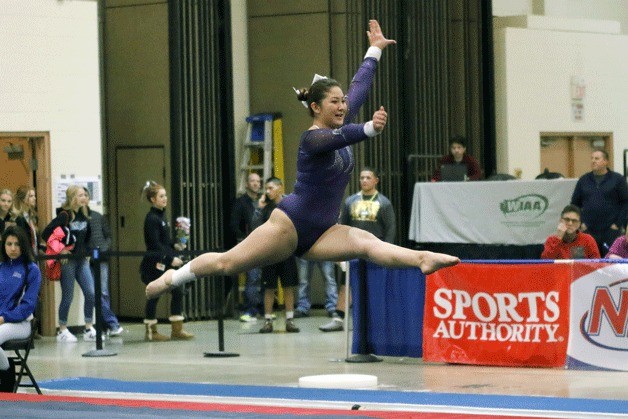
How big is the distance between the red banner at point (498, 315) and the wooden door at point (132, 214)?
20.1 feet

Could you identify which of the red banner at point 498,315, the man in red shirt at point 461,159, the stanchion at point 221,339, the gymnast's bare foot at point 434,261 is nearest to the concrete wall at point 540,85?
the man in red shirt at point 461,159

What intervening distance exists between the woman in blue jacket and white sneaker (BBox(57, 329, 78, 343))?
11.7 feet

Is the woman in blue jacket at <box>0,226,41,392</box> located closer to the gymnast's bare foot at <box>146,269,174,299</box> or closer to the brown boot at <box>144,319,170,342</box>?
the gymnast's bare foot at <box>146,269,174,299</box>

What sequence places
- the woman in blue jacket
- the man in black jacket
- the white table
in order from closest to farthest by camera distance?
the woman in blue jacket < the man in black jacket < the white table

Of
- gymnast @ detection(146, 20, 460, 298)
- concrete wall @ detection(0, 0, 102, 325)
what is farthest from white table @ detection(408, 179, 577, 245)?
gymnast @ detection(146, 20, 460, 298)

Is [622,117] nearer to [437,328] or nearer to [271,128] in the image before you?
[271,128]

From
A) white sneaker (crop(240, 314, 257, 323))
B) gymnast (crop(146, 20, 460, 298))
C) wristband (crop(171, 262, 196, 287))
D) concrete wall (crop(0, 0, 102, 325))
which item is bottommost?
white sneaker (crop(240, 314, 257, 323))

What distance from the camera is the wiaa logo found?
10320 millimetres

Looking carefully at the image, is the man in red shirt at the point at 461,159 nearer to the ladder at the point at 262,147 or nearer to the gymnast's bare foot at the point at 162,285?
the ladder at the point at 262,147

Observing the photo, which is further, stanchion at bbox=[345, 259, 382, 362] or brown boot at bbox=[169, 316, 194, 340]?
brown boot at bbox=[169, 316, 194, 340]

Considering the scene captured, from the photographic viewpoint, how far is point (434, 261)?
683cm

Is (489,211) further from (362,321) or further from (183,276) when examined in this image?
(183,276)

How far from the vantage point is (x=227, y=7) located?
1666cm

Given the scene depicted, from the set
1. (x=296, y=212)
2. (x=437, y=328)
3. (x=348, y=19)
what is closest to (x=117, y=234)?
(x=348, y=19)
